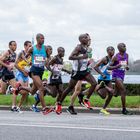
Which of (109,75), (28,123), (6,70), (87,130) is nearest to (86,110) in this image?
(109,75)

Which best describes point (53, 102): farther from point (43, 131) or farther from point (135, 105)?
point (43, 131)

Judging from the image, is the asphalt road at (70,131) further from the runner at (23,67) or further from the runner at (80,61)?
the runner at (23,67)

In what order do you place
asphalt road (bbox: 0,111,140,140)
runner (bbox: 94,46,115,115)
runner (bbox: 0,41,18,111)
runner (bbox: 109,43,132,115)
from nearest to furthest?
asphalt road (bbox: 0,111,140,140)
runner (bbox: 109,43,132,115)
runner (bbox: 94,46,115,115)
runner (bbox: 0,41,18,111)

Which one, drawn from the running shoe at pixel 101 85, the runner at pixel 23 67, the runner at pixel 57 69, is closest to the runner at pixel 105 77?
the running shoe at pixel 101 85

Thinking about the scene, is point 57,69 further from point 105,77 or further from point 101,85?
point 105,77

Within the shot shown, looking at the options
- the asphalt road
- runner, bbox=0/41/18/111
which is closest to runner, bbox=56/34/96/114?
runner, bbox=0/41/18/111

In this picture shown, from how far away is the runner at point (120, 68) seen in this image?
15.3 meters

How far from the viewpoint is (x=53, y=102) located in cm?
1845

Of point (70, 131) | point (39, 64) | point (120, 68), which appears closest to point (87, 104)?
point (120, 68)

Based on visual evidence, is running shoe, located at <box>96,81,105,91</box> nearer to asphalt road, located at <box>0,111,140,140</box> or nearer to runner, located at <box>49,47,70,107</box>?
runner, located at <box>49,47,70,107</box>

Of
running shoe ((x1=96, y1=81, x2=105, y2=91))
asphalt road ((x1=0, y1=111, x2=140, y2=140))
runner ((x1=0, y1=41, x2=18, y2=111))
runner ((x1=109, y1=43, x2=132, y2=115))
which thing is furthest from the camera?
running shoe ((x1=96, y1=81, x2=105, y2=91))

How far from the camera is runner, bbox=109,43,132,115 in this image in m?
15.3

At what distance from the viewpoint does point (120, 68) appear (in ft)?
50.6

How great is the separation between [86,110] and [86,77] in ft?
6.29
